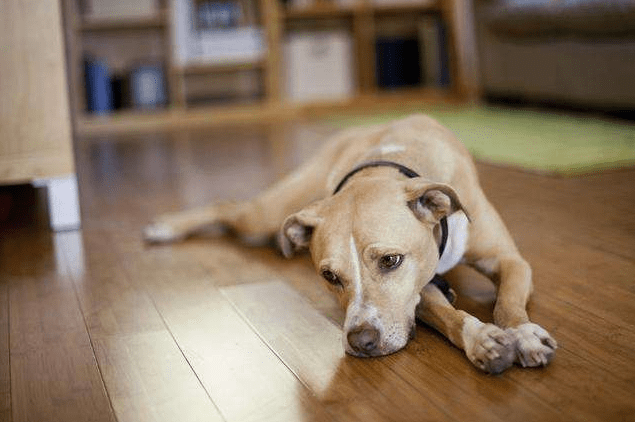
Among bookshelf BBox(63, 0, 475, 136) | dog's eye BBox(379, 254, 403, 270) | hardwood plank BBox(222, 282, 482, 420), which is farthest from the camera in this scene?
bookshelf BBox(63, 0, 475, 136)

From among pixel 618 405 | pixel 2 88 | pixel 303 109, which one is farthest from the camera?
pixel 303 109

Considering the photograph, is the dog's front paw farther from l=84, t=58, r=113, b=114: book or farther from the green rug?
l=84, t=58, r=113, b=114: book

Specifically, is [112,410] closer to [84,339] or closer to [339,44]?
[84,339]

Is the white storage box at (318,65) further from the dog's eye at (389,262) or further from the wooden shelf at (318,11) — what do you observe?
the dog's eye at (389,262)

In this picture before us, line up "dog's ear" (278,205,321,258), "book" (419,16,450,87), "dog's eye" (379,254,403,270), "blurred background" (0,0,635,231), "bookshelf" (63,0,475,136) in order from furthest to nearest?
"book" (419,16,450,87) → "bookshelf" (63,0,475,136) → "blurred background" (0,0,635,231) → "dog's ear" (278,205,321,258) → "dog's eye" (379,254,403,270)

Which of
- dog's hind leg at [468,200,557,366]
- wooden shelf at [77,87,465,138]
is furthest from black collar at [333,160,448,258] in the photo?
wooden shelf at [77,87,465,138]

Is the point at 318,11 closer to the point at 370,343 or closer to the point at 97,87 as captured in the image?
the point at 97,87

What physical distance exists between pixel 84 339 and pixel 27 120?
123 cm

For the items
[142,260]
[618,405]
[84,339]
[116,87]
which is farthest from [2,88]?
[116,87]

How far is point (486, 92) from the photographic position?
20.1ft

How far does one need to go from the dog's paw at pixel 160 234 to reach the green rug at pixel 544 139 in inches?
59.6

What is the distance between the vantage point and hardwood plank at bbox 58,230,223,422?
142 centimetres

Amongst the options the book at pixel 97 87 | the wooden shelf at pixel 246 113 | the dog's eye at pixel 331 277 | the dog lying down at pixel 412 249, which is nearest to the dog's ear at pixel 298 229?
the dog lying down at pixel 412 249

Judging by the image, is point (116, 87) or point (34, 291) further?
point (116, 87)
